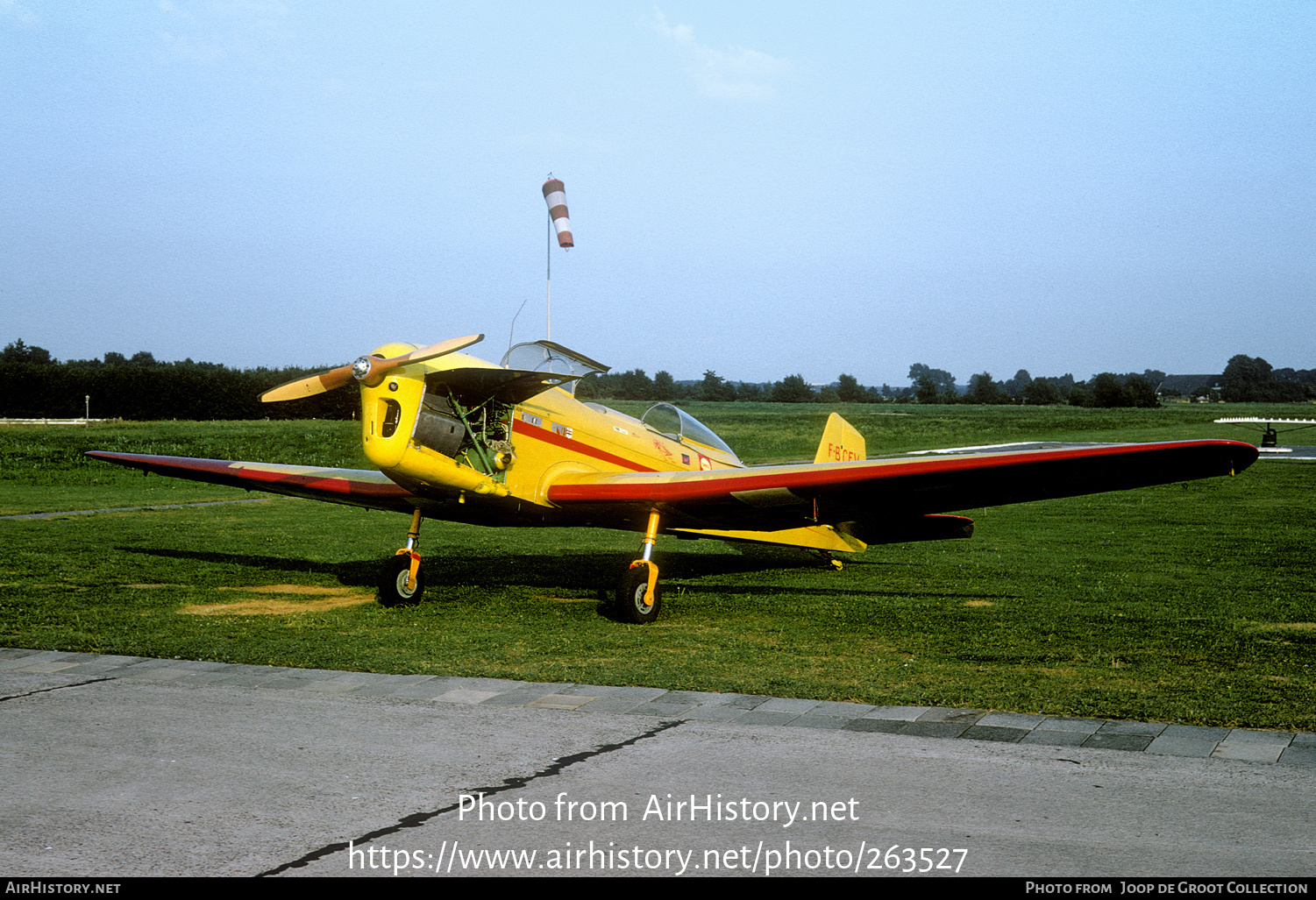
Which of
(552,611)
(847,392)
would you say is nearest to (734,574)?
(552,611)

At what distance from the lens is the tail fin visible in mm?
14133

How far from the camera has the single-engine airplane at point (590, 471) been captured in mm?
9266

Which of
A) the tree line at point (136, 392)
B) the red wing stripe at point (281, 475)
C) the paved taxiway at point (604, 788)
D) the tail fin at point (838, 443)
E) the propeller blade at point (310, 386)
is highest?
the tree line at point (136, 392)

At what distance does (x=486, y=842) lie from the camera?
170 inches

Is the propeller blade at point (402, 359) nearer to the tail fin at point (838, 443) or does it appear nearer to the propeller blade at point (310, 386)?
the propeller blade at point (310, 386)

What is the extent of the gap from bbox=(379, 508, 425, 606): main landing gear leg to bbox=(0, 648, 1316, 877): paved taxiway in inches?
146

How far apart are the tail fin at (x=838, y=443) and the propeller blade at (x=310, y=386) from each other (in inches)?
250

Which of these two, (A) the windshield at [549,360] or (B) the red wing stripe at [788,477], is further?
(A) the windshield at [549,360]

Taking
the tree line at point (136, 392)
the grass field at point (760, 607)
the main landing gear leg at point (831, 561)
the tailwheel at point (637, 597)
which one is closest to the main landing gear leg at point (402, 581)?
the grass field at point (760, 607)

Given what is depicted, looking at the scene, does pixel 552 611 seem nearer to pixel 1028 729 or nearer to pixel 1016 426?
pixel 1028 729

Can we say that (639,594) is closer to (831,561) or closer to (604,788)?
(604,788)

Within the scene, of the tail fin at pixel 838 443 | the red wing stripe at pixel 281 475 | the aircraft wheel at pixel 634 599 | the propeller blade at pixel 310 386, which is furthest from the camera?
the tail fin at pixel 838 443

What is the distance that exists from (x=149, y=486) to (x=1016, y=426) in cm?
5440

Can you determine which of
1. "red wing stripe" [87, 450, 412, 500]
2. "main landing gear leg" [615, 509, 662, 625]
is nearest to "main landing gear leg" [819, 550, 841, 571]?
"main landing gear leg" [615, 509, 662, 625]
